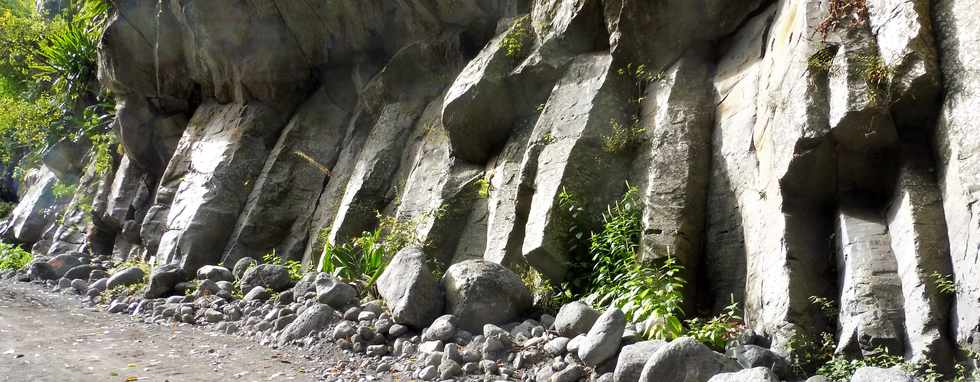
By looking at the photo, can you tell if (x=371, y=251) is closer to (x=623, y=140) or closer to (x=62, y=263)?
(x=623, y=140)

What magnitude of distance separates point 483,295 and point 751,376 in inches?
116

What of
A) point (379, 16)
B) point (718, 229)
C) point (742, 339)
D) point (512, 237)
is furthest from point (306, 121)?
point (742, 339)

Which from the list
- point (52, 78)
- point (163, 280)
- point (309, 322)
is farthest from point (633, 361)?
point (52, 78)

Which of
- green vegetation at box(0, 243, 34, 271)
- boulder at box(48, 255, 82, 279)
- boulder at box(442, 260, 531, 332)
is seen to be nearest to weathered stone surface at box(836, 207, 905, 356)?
boulder at box(442, 260, 531, 332)

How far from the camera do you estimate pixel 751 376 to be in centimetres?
446

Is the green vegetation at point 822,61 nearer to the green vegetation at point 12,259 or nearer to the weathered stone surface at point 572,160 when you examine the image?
the weathered stone surface at point 572,160

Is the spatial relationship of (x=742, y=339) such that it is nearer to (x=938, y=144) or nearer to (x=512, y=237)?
(x=938, y=144)

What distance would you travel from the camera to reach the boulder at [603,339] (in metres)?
5.51

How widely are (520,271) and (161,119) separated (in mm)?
10140

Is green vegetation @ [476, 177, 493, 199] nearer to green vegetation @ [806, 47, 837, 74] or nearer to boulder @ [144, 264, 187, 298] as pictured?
green vegetation @ [806, 47, 837, 74]

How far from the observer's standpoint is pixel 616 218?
23.8ft

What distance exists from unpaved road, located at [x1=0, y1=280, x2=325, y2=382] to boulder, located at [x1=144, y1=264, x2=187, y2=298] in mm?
949

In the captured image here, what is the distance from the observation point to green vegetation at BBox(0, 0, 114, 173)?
56.7 ft

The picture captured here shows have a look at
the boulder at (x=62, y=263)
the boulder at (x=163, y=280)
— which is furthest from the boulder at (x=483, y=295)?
the boulder at (x=62, y=263)
